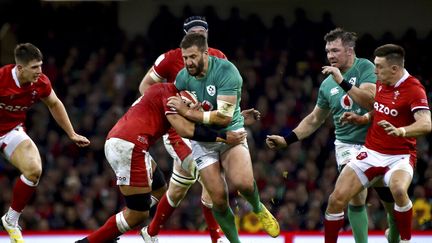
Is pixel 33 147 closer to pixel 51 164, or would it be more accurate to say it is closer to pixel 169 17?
pixel 51 164

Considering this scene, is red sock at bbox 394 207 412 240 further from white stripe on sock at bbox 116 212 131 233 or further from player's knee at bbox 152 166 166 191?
player's knee at bbox 152 166 166 191

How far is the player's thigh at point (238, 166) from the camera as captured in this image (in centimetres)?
820

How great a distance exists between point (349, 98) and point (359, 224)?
1.11 m

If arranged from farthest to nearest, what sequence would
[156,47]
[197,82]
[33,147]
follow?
[156,47]
[33,147]
[197,82]

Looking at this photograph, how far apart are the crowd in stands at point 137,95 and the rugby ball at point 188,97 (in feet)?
10.5

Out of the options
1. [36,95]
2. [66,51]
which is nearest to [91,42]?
[66,51]

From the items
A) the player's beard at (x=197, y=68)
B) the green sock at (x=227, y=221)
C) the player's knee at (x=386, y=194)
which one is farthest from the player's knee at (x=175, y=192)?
the player's knee at (x=386, y=194)

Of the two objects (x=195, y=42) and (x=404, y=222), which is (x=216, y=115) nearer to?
(x=195, y=42)

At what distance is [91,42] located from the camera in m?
15.4

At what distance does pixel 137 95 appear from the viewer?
47.2ft

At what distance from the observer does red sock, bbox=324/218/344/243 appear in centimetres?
832

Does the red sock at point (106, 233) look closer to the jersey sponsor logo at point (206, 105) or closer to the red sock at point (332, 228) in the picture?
the jersey sponsor logo at point (206, 105)

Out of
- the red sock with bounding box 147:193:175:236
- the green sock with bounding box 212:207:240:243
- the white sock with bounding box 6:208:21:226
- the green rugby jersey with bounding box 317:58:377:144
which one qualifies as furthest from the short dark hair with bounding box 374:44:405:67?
the white sock with bounding box 6:208:21:226

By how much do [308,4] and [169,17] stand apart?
87.8 inches
